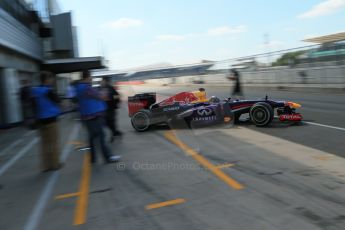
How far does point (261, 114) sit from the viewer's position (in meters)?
10.3

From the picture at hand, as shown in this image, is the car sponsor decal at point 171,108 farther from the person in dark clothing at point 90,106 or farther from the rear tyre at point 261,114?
the person in dark clothing at point 90,106

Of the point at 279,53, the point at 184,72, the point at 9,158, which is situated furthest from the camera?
the point at 184,72

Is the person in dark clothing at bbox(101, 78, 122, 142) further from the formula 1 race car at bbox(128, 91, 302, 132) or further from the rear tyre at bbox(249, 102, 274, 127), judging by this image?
the rear tyre at bbox(249, 102, 274, 127)

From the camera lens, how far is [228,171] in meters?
6.16

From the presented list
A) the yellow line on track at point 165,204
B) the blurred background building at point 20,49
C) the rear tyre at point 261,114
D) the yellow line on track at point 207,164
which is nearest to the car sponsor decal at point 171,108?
the yellow line on track at point 207,164

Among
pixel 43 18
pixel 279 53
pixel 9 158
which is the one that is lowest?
pixel 9 158

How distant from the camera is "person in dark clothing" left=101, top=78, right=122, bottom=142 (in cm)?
1005

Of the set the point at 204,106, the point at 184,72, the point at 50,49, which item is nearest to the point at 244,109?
the point at 204,106

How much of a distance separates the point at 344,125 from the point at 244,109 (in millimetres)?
2452

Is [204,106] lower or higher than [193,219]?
higher

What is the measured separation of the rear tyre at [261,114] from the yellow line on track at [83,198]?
15.6 feet

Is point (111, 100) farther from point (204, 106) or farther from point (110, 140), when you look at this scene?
point (204, 106)

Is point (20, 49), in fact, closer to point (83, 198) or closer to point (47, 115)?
point (47, 115)

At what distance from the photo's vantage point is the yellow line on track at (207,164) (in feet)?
18.1
